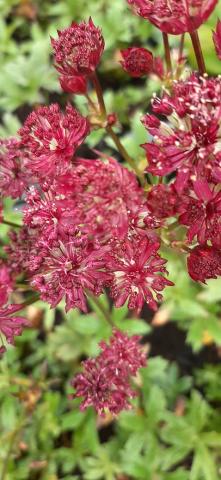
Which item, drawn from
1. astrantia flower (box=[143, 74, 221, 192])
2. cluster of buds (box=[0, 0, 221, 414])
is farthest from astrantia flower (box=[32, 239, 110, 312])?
astrantia flower (box=[143, 74, 221, 192])

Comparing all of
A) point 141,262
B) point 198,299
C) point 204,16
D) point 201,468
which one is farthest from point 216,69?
point 201,468

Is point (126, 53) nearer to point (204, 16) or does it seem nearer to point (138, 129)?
point (204, 16)

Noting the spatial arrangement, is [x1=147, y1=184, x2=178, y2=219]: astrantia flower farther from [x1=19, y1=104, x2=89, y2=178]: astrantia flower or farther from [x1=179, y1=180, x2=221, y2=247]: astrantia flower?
[x1=19, y1=104, x2=89, y2=178]: astrantia flower

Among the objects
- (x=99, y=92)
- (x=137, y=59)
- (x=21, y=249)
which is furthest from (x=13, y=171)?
(x=137, y=59)

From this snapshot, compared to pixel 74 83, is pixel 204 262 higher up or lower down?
lower down

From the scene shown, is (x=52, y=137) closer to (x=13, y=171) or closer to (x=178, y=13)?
(x=13, y=171)

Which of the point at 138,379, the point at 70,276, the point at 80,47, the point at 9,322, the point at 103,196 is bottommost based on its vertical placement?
the point at 138,379

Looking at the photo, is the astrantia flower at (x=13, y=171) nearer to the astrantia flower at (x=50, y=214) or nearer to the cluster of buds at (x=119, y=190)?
the cluster of buds at (x=119, y=190)

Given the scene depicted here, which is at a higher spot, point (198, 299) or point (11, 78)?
point (11, 78)
